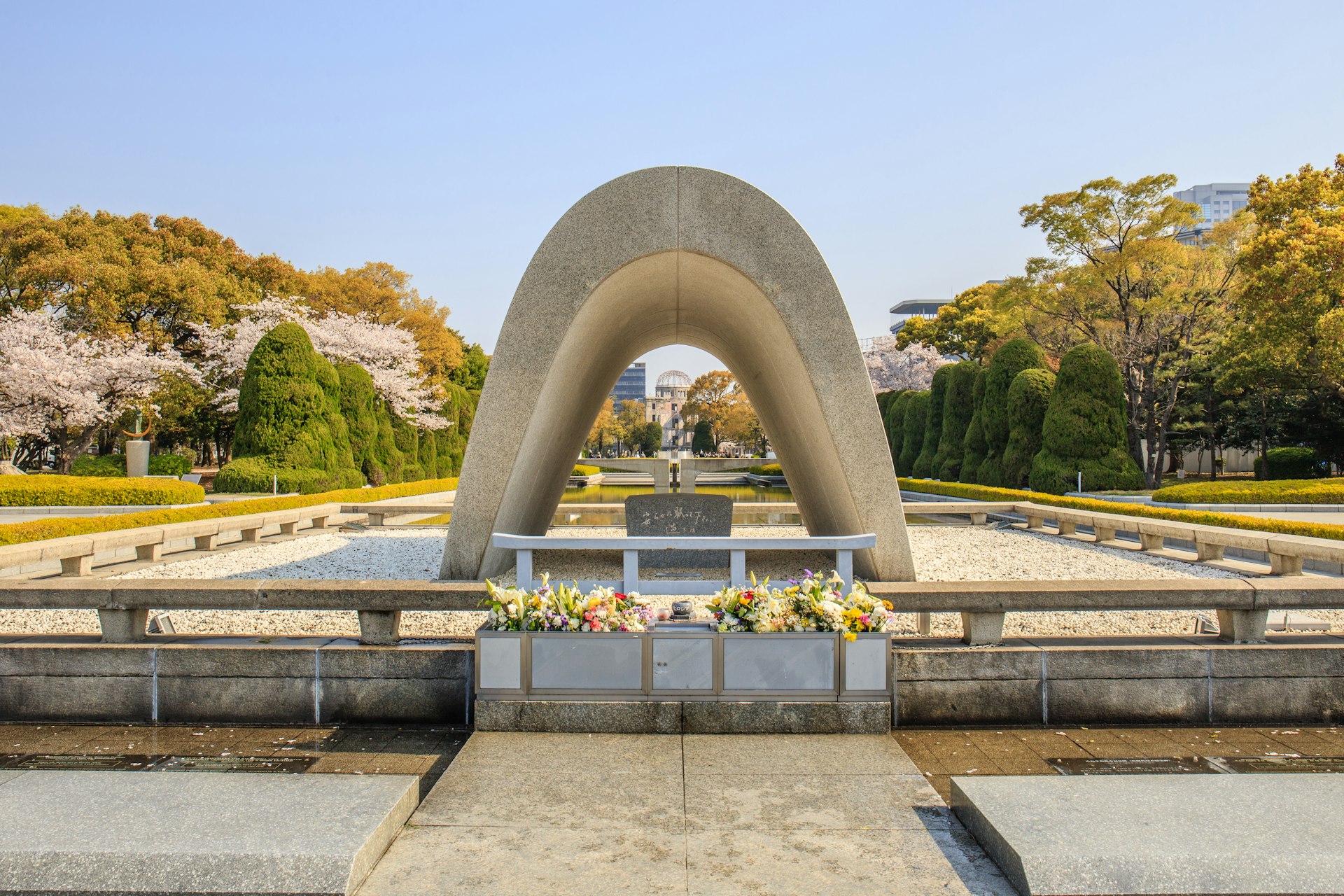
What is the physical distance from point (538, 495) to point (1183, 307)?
23.1m

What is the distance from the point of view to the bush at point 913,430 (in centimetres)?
3219

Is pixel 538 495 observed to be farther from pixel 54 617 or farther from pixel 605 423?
pixel 605 423

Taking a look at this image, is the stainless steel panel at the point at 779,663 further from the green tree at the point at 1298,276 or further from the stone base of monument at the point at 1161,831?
the green tree at the point at 1298,276

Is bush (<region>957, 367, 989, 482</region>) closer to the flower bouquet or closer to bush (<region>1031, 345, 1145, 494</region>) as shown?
bush (<region>1031, 345, 1145, 494</region>)

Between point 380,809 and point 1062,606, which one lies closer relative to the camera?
point 380,809

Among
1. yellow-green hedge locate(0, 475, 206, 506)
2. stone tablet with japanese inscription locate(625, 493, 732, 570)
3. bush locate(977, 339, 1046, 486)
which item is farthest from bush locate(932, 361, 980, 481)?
yellow-green hedge locate(0, 475, 206, 506)

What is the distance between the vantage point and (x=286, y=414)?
2150cm

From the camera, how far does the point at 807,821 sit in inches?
126

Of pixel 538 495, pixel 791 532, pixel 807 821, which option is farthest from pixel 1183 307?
pixel 807 821

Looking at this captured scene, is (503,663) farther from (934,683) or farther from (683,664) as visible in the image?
(934,683)

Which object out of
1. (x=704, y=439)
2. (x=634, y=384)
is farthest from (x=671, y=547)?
(x=634, y=384)

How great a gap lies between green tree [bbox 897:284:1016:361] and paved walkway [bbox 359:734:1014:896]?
37764mm

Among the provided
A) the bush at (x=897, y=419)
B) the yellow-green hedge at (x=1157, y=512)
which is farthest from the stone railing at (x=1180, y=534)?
the bush at (x=897, y=419)

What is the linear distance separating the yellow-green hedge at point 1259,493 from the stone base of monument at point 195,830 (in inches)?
727
